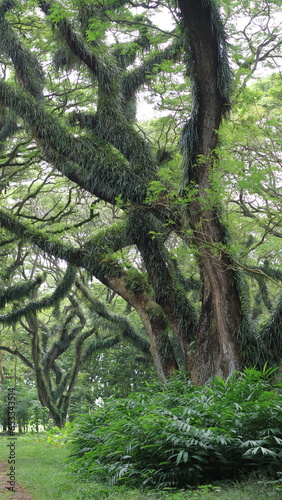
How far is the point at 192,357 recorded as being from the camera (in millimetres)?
9305

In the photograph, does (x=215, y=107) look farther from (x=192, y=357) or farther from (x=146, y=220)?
(x=192, y=357)

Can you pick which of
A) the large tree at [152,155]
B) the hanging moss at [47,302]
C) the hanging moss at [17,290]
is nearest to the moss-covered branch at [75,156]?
the large tree at [152,155]

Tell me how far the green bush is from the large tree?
98.9 inches

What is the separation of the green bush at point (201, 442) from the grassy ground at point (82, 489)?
26 centimetres

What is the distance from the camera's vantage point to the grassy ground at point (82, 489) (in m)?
4.38

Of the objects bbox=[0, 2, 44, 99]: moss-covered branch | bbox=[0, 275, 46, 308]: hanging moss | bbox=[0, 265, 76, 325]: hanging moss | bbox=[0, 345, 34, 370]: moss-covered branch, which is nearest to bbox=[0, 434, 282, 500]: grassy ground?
bbox=[0, 265, 76, 325]: hanging moss

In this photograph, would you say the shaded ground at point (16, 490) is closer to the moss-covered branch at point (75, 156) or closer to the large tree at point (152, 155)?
the large tree at point (152, 155)

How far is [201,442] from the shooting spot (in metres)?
5.08

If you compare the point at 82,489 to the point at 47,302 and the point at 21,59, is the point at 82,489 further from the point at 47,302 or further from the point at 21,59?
the point at 47,302

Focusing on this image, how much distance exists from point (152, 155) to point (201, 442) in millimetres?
6744

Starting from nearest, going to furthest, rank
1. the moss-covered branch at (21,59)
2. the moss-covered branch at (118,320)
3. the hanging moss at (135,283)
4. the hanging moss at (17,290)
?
the hanging moss at (135,283) → the moss-covered branch at (21,59) → the hanging moss at (17,290) → the moss-covered branch at (118,320)

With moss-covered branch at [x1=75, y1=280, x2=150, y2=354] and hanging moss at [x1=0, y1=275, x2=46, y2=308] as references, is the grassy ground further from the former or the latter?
moss-covered branch at [x1=75, y1=280, x2=150, y2=354]

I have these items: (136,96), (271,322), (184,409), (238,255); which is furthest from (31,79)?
(184,409)

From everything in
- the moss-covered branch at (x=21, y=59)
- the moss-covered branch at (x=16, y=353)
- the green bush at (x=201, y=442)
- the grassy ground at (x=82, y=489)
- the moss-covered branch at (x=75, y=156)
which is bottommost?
the grassy ground at (x=82, y=489)
